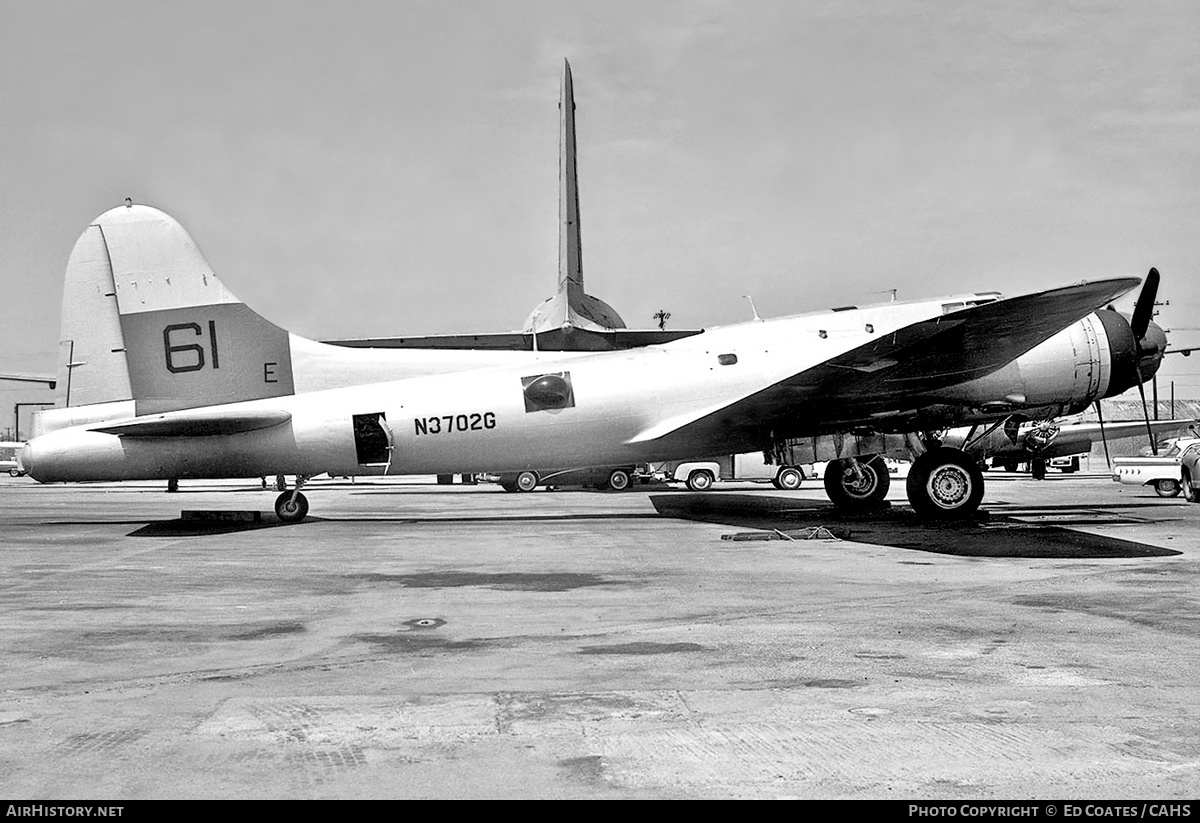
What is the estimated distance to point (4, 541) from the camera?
17.8m

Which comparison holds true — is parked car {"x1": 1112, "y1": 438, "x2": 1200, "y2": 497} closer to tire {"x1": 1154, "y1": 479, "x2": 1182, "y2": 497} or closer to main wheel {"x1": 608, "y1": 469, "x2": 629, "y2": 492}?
tire {"x1": 1154, "y1": 479, "x2": 1182, "y2": 497}

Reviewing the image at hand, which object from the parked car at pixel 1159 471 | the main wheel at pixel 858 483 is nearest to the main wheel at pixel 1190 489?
the parked car at pixel 1159 471

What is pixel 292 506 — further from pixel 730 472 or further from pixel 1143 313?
pixel 730 472

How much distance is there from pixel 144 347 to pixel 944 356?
49.4 ft

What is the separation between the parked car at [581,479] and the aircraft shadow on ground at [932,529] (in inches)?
514

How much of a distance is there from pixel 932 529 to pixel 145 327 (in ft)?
49.6

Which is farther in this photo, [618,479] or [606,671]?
[618,479]

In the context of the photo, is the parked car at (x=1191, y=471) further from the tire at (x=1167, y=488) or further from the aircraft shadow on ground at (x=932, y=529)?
the aircraft shadow on ground at (x=932, y=529)

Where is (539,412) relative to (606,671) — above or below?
above

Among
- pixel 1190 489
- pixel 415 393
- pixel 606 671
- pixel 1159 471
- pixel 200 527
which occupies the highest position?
pixel 415 393

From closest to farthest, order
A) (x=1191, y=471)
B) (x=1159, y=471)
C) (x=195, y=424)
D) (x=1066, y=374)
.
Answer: (x=195, y=424) → (x=1066, y=374) → (x=1191, y=471) → (x=1159, y=471)

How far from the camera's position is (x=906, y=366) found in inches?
765

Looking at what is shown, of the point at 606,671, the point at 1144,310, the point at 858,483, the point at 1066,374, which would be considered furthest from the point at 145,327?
the point at 1144,310

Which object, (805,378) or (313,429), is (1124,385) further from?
(313,429)
